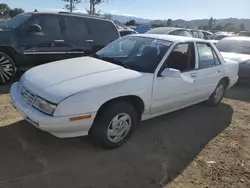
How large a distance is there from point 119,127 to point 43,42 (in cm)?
409

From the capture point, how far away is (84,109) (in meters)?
3.35

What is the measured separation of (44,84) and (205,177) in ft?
7.70

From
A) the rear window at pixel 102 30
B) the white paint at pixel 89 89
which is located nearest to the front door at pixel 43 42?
the rear window at pixel 102 30

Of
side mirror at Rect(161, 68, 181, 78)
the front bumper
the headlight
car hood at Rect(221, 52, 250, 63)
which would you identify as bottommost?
the front bumper

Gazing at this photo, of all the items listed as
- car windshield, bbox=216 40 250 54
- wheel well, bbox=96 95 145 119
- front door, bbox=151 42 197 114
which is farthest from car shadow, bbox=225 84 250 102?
wheel well, bbox=96 95 145 119

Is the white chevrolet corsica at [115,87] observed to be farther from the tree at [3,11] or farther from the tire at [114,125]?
the tree at [3,11]

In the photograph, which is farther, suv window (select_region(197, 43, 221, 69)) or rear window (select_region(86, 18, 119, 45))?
rear window (select_region(86, 18, 119, 45))

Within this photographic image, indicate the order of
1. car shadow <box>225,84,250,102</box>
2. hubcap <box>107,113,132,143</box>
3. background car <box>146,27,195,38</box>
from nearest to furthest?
hubcap <box>107,113,132,143</box>
car shadow <box>225,84,250,102</box>
background car <box>146,27,195,38</box>

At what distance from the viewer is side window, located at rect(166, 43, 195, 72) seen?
4547mm

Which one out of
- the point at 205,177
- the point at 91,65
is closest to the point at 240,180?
the point at 205,177

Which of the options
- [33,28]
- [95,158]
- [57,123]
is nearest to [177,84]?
[95,158]

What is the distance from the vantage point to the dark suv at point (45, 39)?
6.52 metres

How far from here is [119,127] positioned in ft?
12.6

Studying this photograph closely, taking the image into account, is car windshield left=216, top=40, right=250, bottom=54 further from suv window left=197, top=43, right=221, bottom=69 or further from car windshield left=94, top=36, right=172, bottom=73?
car windshield left=94, top=36, right=172, bottom=73
